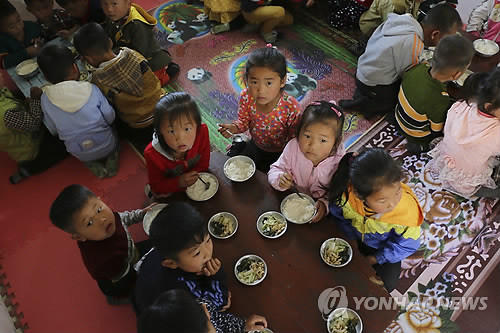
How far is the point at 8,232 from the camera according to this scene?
264cm

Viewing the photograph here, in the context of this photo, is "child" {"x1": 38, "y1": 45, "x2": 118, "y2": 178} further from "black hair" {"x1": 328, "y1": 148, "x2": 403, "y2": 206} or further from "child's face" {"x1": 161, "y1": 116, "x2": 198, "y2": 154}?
"black hair" {"x1": 328, "y1": 148, "x2": 403, "y2": 206}

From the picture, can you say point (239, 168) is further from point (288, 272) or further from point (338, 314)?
point (338, 314)

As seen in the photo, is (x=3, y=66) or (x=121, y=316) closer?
(x=121, y=316)

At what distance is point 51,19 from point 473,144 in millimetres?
3321

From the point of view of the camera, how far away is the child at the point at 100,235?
182cm

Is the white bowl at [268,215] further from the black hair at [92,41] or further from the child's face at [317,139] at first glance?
the black hair at [92,41]

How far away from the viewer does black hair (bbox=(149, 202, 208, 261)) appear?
60.2 inches

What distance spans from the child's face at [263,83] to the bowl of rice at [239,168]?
0.35 m

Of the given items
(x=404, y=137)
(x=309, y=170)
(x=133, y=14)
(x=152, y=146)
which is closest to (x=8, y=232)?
(x=152, y=146)

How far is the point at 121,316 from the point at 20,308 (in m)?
0.59

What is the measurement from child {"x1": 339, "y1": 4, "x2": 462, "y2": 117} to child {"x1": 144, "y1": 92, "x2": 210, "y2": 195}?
4.60 feet

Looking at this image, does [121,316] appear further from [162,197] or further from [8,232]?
[8,232]

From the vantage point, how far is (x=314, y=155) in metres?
1.96

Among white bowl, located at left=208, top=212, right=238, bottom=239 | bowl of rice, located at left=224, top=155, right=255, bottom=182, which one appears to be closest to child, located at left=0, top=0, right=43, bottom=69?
bowl of rice, located at left=224, top=155, right=255, bottom=182
